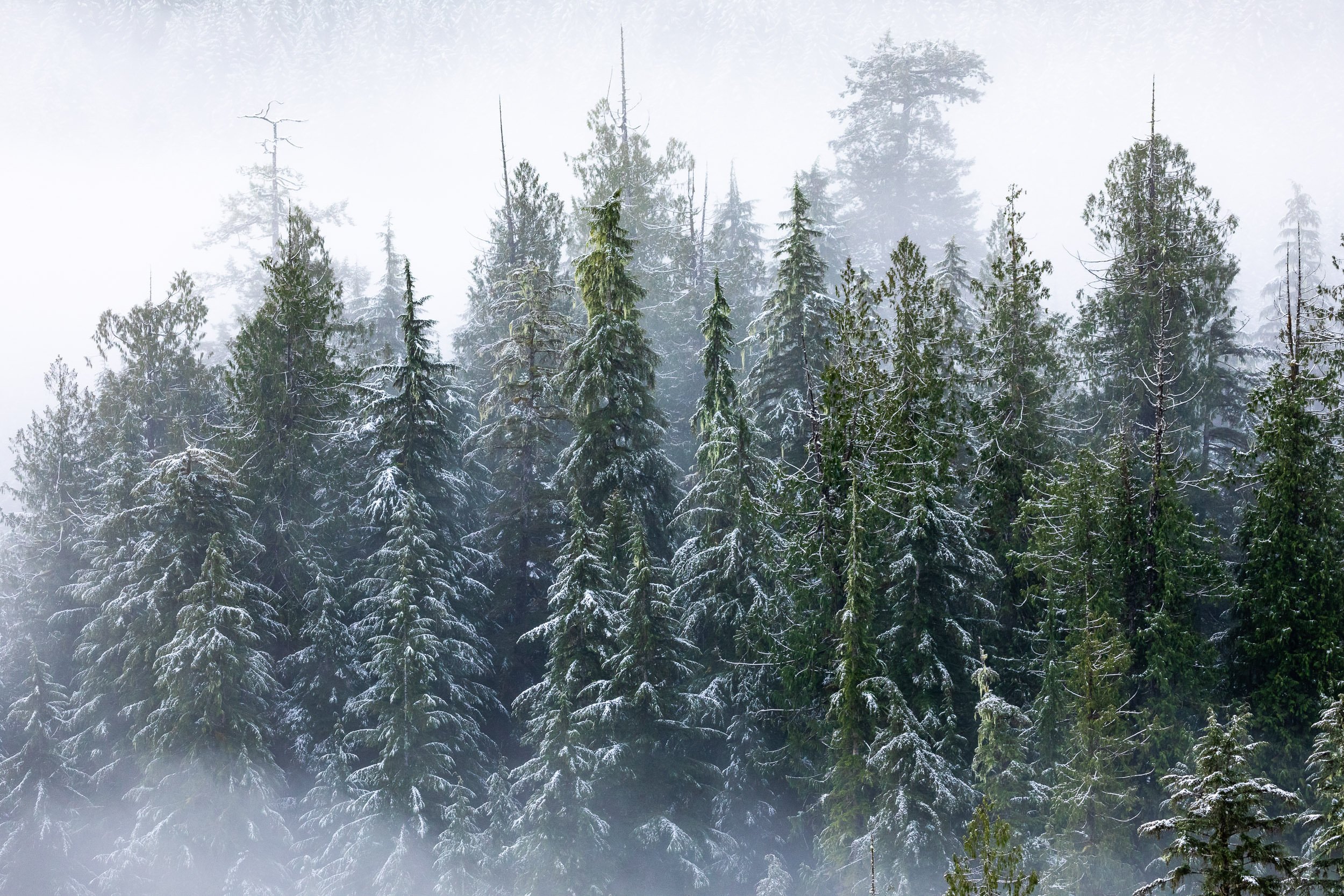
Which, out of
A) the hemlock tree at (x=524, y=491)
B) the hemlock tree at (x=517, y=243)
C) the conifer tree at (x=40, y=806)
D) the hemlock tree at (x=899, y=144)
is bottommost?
the conifer tree at (x=40, y=806)

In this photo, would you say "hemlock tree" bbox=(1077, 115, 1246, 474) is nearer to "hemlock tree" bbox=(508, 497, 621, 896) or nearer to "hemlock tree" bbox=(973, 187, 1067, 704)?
"hemlock tree" bbox=(973, 187, 1067, 704)

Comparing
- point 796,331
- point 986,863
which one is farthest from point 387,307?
point 986,863

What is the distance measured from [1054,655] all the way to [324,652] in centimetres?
1811

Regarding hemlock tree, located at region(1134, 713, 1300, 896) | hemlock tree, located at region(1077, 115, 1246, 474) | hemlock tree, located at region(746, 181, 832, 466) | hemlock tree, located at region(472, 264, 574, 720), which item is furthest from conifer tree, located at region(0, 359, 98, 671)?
hemlock tree, located at region(1134, 713, 1300, 896)

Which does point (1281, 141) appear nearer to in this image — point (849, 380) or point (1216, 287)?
point (1216, 287)

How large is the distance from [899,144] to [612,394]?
5261 cm

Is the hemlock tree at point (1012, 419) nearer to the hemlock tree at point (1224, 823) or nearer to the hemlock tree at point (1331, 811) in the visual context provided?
the hemlock tree at point (1331, 811)

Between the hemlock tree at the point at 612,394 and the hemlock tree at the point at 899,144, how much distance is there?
45350 millimetres

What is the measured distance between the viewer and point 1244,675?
2206cm

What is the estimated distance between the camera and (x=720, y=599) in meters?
25.2

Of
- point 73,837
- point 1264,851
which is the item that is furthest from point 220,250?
point 1264,851

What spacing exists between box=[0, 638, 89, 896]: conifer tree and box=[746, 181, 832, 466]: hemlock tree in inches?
861

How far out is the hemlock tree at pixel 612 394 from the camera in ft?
85.1

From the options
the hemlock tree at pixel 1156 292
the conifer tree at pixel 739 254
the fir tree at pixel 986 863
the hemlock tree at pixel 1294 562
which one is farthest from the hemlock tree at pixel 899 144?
the fir tree at pixel 986 863
